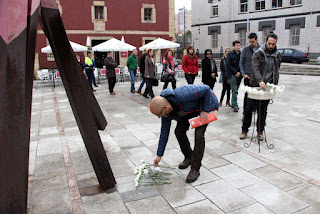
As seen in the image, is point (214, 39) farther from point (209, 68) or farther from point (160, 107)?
point (160, 107)

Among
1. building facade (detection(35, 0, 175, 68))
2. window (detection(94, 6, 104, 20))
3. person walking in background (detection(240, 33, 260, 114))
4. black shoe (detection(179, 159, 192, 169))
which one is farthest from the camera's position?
window (detection(94, 6, 104, 20))

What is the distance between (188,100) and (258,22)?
98.4 ft

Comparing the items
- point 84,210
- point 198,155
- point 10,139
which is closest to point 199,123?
point 198,155

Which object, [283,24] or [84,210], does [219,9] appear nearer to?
[283,24]

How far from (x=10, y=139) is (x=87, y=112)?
114cm

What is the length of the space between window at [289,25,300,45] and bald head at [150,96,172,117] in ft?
93.3

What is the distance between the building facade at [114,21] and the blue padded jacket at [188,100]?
64.4ft

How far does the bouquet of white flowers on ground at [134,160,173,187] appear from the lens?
3823 mm

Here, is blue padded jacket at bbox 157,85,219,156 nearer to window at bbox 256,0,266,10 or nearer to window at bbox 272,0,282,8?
window at bbox 272,0,282,8

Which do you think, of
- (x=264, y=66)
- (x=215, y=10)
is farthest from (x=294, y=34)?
(x=264, y=66)

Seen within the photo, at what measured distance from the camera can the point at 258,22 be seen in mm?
30484

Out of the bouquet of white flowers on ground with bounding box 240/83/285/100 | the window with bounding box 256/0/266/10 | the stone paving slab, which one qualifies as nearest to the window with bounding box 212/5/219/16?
the window with bounding box 256/0/266/10

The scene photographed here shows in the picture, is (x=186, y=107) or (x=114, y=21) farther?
(x=114, y=21)

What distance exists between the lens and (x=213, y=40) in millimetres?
35281
